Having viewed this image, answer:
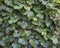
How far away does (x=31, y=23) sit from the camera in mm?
2455

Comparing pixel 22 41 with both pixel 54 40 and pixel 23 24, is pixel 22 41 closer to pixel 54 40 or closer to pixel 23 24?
pixel 23 24

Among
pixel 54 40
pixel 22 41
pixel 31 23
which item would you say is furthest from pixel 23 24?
pixel 54 40

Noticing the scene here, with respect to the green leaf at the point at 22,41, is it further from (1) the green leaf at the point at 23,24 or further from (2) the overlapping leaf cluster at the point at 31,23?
(1) the green leaf at the point at 23,24

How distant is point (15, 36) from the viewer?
96.0 inches

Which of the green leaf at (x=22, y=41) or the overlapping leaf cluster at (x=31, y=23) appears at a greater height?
the overlapping leaf cluster at (x=31, y=23)

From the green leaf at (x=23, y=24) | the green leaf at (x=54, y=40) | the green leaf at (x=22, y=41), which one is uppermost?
the green leaf at (x=23, y=24)

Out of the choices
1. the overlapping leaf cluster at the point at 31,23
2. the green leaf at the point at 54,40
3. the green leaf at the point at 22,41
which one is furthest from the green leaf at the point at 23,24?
the green leaf at the point at 54,40

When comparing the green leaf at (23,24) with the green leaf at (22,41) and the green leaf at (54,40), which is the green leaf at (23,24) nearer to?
the green leaf at (22,41)

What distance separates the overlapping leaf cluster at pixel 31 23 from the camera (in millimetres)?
2418

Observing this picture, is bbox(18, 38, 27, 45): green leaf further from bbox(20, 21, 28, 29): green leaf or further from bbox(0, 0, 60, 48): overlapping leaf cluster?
bbox(20, 21, 28, 29): green leaf

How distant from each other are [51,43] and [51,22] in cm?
29

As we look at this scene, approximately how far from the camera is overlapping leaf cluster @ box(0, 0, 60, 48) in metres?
2.42

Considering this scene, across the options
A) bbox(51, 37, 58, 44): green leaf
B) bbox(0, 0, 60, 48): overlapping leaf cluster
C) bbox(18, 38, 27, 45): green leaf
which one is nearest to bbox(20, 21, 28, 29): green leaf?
bbox(0, 0, 60, 48): overlapping leaf cluster

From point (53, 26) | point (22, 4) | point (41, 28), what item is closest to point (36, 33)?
point (41, 28)
